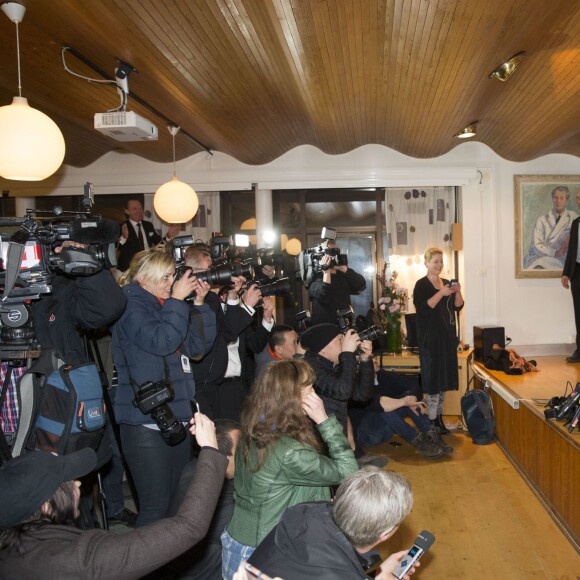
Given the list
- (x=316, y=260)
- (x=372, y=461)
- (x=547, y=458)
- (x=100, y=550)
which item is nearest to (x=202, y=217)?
(x=316, y=260)

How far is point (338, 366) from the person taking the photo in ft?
10.1

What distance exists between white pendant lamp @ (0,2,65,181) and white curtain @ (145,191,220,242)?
3.99 metres

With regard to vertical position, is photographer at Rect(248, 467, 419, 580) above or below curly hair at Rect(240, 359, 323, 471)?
below

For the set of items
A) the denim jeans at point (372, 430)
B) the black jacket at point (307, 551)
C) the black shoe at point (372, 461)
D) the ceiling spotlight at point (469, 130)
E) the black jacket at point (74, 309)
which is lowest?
the black shoe at point (372, 461)

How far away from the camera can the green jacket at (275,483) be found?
1.94m

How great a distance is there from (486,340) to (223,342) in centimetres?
337

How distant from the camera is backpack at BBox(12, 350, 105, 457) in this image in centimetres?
196

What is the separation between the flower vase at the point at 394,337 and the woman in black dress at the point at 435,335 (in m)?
0.93

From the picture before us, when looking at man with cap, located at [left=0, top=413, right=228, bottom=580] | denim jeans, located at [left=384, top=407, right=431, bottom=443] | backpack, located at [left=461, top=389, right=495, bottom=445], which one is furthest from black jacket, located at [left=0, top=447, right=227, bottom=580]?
backpack, located at [left=461, top=389, right=495, bottom=445]

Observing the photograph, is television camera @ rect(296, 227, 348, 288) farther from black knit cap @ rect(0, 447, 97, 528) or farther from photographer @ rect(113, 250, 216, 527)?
black knit cap @ rect(0, 447, 97, 528)

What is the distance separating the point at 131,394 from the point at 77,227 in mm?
722

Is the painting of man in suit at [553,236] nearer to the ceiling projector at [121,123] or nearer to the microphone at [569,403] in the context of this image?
the microphone at [569,403]

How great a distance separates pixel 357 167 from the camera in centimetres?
654

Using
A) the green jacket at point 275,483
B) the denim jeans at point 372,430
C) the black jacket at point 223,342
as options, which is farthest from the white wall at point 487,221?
the green jacket at point 275,483
